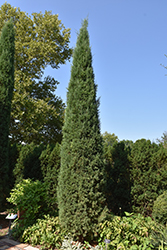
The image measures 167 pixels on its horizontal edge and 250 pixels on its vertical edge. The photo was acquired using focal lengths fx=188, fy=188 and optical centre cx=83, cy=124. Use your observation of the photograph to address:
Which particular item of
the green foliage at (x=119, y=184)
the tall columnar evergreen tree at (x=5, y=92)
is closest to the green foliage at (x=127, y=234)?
the green foliage at (x=119, y=184)

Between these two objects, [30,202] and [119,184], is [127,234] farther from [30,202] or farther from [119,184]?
[30,202]

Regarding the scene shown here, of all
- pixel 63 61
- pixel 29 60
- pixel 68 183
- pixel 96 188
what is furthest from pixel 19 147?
pixel 63 61

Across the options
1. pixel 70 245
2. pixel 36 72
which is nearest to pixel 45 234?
pixel 70 245

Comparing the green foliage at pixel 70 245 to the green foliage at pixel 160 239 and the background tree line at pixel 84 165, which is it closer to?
the background tree line at pixel 84 165

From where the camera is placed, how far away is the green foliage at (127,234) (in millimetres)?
3529

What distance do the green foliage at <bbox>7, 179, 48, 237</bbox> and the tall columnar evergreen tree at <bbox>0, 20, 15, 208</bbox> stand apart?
1036mm

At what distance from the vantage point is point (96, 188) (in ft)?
12.8

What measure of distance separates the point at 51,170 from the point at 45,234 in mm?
1900

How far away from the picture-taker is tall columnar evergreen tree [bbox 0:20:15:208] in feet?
18.7

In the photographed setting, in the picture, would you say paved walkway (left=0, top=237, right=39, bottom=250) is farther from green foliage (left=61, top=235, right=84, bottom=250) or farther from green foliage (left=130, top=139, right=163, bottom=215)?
green foliage (left=130, top=139, right=163, bottom=215)

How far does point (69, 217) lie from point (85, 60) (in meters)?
3.46

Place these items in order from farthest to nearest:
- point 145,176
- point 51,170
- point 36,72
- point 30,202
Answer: point 36,72, point 51,170, point 145,176, point 30,202

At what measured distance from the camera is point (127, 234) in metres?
3.70

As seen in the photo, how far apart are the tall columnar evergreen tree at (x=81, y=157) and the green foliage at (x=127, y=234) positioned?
27 cm
